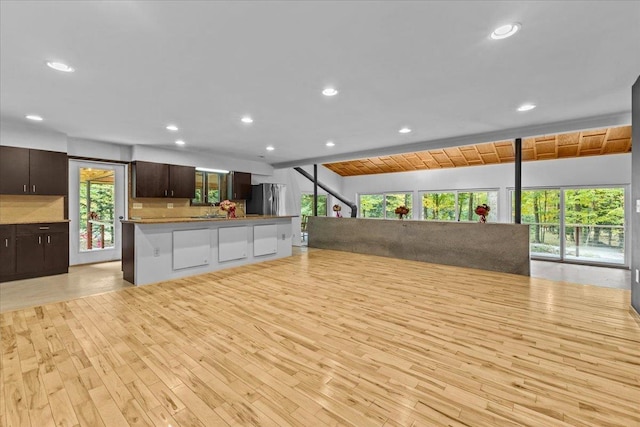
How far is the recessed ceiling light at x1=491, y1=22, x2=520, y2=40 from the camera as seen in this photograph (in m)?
2.12

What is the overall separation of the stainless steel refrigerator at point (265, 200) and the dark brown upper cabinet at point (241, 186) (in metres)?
0.22

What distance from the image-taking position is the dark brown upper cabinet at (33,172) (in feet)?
15.2

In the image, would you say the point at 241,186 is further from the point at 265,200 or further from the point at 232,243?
the point at 232,243

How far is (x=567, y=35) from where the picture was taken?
87.8 inches

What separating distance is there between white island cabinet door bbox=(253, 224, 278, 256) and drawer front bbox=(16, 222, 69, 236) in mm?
3376

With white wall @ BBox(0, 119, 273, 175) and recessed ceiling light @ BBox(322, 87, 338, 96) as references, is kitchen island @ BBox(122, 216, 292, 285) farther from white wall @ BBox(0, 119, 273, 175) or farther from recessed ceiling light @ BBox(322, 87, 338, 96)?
recessed ceiling light @ BBox(322, 87, 338, 96)

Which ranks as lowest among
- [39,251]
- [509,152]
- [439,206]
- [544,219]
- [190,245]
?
[39,251]

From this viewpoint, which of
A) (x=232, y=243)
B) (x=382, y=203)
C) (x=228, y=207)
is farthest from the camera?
(x=382, y=203)

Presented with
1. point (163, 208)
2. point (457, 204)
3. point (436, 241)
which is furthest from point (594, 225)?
point (163, 208)

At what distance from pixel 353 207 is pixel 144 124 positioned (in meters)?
6.88

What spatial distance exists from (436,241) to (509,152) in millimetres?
3622

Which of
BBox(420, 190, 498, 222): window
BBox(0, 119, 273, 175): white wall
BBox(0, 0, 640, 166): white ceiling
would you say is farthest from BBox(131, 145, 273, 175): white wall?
BBox(420, 190, 498, 222): window

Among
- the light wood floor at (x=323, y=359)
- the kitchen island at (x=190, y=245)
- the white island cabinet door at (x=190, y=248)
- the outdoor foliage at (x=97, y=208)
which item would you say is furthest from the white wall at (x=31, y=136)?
the light wood floor at (x=323, y=359)

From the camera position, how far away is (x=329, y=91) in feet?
11.2
